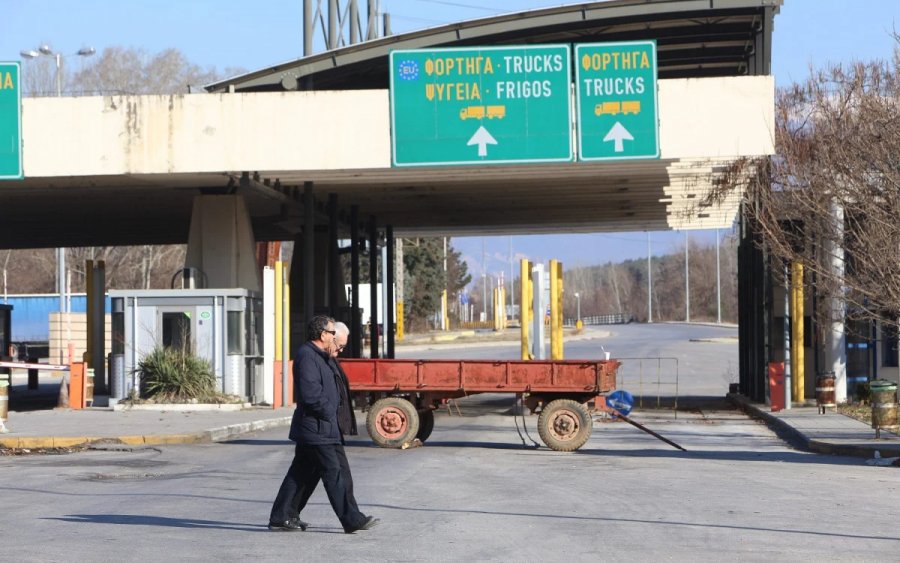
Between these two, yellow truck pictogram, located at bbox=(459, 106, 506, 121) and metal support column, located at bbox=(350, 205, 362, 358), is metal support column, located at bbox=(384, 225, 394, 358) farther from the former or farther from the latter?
yellow truck pictogram, located at bbox=(459, 106, 506, 121)

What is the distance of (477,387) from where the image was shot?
62.3 feet

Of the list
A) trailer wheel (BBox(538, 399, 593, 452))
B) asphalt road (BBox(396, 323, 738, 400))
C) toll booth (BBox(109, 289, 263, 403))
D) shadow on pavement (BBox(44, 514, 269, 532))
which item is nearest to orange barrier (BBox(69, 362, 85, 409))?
toll booth (BBox(109, 289, 263, 403))

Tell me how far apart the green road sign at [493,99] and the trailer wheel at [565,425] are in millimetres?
8136

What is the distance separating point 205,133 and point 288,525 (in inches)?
702

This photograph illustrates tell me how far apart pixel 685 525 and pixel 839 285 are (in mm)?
15613

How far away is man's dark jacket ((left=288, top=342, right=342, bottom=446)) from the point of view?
9.88 m

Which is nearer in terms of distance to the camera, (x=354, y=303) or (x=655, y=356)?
(x=354, y=303)

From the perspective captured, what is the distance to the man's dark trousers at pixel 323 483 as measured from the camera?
387 inches

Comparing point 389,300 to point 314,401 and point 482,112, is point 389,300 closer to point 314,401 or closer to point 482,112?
point 482,112

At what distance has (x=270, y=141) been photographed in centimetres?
2658

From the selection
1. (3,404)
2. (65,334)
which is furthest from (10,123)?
(65,334)

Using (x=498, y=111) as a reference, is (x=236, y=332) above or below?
below

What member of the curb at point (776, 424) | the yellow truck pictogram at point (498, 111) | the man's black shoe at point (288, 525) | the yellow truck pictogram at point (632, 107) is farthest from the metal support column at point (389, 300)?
the man's black shoe at point (288, 525)

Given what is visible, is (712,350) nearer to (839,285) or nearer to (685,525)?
(839,285)
